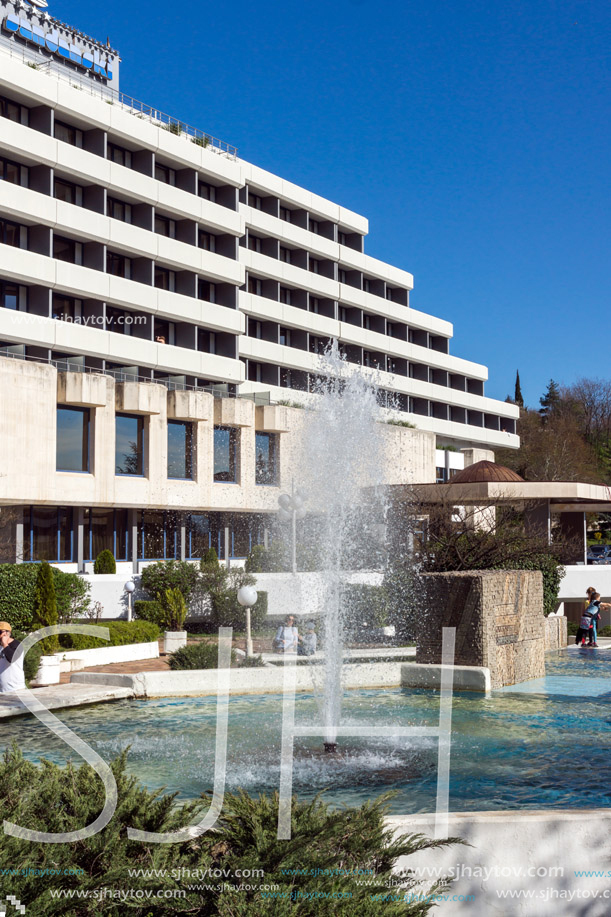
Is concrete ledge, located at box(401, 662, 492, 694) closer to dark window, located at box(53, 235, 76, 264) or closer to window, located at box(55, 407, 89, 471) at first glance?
window, located at box(55, 407, 89, 471)

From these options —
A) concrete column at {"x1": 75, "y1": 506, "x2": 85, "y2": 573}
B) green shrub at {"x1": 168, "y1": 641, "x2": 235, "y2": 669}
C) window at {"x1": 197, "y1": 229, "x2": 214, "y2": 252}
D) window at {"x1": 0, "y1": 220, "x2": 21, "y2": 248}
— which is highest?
window at {"x1": 197, "y1": 229, "x2": 214, "y2": 252}

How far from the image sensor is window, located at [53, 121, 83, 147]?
36.6m

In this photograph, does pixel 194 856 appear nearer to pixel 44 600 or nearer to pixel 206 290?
pixel 44 600

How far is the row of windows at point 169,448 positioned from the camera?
107 feet

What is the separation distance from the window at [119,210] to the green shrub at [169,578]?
1665cm

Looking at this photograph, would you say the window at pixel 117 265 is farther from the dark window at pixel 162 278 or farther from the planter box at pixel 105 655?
the planter box at pixel 105 655

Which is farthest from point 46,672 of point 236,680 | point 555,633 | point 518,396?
point 518,396

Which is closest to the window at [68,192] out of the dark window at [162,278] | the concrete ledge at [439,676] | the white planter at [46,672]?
the dark window at [162,278]

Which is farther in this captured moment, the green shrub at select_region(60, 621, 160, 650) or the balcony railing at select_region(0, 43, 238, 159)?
the balcony railing at select_region(0, 43, 238, 159)

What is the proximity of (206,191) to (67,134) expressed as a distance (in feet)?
29.8

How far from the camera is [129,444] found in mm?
35312

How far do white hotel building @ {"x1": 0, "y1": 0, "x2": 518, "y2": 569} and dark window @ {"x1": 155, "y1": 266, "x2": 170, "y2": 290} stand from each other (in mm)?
69

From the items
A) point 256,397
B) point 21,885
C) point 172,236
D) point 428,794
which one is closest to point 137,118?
point 172,236

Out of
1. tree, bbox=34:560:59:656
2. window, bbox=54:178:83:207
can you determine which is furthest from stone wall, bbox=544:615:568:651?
window, bbox=54:178:83:207
